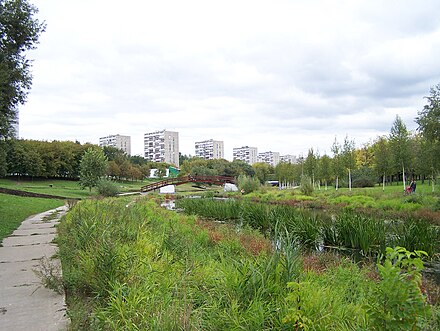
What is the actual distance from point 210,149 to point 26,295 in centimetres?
18674

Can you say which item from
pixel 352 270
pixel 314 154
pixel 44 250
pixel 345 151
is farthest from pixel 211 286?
pixel 314 154

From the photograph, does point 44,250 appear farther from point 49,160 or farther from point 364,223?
point 49,160

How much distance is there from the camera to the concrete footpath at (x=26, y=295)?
3.72m

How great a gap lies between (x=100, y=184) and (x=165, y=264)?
33364 mm

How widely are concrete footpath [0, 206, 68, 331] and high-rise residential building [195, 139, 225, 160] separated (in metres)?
181

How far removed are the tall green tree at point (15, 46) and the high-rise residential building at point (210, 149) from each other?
6849 inches

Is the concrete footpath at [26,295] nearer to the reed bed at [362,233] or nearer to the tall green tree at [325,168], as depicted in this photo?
the reed bed at [362,233]

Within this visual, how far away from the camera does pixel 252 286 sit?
3.76m

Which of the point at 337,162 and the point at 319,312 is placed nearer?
the point at 319,312

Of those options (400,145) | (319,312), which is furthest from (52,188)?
(319,312)

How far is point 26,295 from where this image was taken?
185 inches

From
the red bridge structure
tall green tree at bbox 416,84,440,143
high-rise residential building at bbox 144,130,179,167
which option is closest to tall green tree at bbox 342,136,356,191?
tall green tree at bbox 416,84,440,143

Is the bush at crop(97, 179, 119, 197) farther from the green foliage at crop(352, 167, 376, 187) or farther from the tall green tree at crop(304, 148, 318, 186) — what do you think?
the green foliage at crop(352, 167, 376, 187)

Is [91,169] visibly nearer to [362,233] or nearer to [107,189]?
[107,189]
